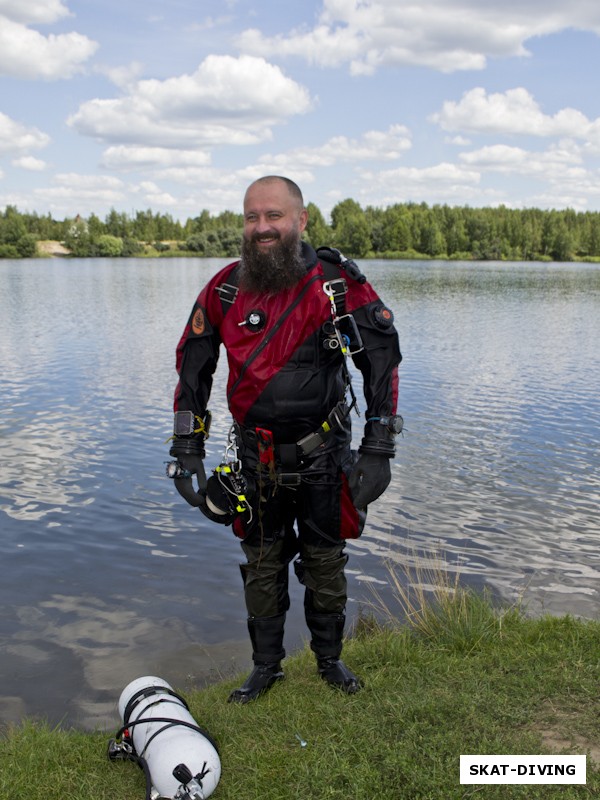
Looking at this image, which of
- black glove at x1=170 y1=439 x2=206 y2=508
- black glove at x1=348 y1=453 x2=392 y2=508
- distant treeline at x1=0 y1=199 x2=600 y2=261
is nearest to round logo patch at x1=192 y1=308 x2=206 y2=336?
black glove at x1=170 y1=439 x2=206 y2=508

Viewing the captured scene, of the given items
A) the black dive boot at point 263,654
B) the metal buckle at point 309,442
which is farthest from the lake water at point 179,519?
the metal buckle at point 309,442

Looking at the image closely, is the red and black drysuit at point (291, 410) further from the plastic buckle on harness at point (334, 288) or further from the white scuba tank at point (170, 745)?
the white scuba tank at point (170, 745)

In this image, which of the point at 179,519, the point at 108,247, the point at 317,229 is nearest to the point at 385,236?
the point at 317,229

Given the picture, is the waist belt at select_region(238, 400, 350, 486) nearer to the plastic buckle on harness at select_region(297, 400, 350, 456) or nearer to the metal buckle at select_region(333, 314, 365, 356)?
the plastic buckle on harness at select_region(297, 400, 350, 456)

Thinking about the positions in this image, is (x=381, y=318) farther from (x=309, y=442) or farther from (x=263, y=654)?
(x=263, y=654)

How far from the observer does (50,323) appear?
1097 inches

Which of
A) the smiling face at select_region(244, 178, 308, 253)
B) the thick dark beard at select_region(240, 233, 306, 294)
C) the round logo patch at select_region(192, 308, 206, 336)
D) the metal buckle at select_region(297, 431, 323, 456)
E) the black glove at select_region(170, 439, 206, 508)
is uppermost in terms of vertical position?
the smiling face at select_region(244, 178, 308, 253)

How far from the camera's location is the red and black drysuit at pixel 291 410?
4.11 m

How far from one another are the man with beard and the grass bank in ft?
1.14

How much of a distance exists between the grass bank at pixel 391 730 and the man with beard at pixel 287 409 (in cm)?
35

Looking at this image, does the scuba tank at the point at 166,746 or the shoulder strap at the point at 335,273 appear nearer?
the scuba tank at the point at 166,746

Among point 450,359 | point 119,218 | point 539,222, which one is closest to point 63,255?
point 119,218

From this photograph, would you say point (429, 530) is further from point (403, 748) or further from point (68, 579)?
point (403, 748)

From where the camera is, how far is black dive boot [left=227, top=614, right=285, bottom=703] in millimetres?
4477
